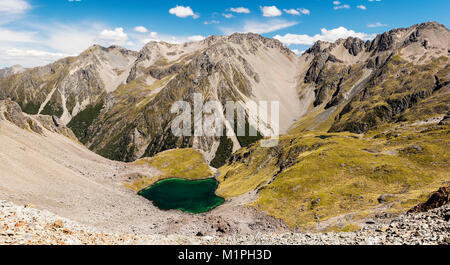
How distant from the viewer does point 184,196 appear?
560 ft

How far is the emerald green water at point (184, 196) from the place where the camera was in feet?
479

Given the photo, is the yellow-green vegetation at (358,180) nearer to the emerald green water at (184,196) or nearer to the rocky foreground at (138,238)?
the rocky foreground at (138,238)

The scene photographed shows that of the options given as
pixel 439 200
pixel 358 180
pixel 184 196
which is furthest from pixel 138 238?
pixel 184 196

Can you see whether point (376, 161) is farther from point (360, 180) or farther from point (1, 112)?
point (1, 112)

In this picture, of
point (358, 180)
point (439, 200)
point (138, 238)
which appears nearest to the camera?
point (138, 238)

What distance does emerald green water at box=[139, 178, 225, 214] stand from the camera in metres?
146

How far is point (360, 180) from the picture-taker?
94188 mm

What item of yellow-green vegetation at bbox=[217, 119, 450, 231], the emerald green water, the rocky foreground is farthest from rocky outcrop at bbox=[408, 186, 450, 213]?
the emerald green water

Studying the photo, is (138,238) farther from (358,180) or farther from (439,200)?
(358,180)

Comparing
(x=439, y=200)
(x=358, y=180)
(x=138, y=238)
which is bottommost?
(x=358, y=180)

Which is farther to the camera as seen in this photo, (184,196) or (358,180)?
(184,196)

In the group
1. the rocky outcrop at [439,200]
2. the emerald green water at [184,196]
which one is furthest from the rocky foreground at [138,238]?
the emerald green water at [184,196]

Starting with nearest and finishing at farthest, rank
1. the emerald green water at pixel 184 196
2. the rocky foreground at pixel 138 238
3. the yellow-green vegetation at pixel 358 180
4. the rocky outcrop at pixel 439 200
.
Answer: the rocky foreground at pixel 138 238 → the rocky outcrop at pixel 439 200 → the yellow-green vegetation at pixel 358 180 → the emerald green water at pixel 184 196
